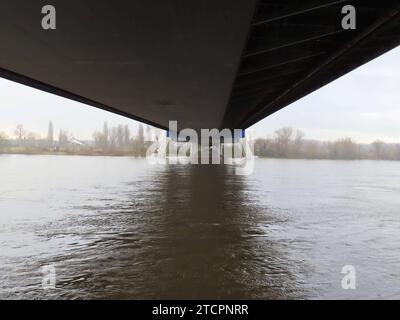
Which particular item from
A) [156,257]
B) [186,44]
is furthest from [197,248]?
[186,44]

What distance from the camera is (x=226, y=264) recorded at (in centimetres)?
654

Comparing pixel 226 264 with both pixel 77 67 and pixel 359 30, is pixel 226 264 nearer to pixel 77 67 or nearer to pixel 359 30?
pixel 359 30

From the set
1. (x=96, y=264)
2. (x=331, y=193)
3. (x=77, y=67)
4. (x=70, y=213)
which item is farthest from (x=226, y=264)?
(x=331, y=193)

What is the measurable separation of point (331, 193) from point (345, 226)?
7987 mm

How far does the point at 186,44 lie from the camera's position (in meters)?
10.1

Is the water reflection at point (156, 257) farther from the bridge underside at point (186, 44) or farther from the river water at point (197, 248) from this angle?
the bridge underside at point (186, 44)

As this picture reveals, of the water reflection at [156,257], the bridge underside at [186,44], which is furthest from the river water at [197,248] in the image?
the bridge underside at [186,44]

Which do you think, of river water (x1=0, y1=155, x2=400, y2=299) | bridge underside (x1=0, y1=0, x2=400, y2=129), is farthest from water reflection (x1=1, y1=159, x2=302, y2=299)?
bridge underside (x1=0, y1=0, x2=400, y2=129)

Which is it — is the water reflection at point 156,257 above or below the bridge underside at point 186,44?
below

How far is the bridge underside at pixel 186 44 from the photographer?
7.98m

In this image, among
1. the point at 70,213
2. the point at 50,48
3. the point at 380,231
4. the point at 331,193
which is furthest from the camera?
the point at 331,193

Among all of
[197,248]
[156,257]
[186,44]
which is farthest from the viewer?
[186,44]

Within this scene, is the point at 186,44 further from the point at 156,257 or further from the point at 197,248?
the point at 156,257

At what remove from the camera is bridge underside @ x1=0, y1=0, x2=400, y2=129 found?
7.98 meters
